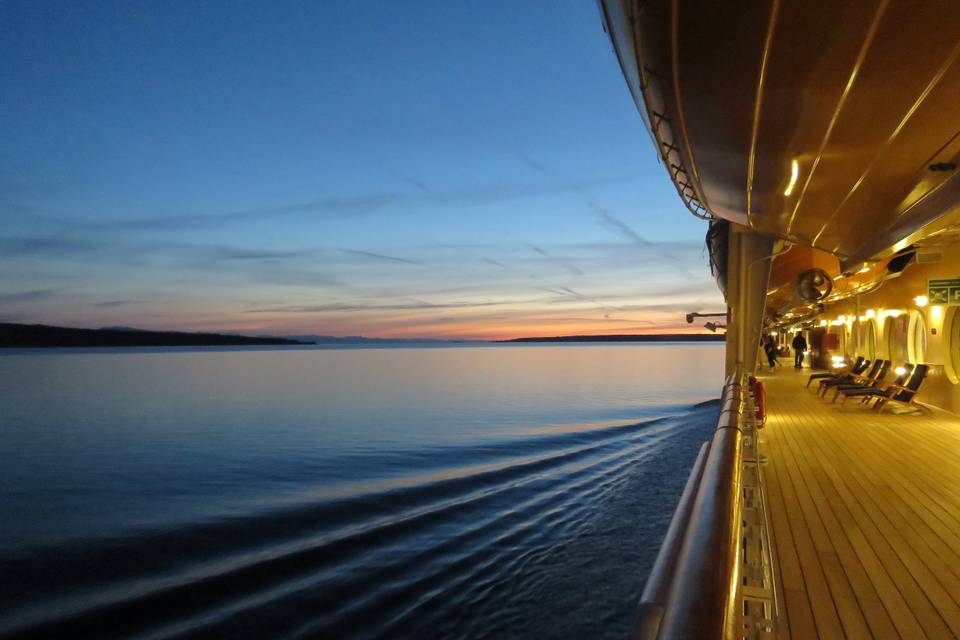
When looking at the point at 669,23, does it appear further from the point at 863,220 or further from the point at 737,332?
the point at 737,332

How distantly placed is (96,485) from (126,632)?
760cm

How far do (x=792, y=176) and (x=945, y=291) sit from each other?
663 cm

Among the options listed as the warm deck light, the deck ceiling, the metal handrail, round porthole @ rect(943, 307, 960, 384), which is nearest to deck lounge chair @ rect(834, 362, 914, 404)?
round porthole @ rect(943, 307, 960, 384)

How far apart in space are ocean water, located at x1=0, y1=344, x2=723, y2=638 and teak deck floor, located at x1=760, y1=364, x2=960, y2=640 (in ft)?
6.28

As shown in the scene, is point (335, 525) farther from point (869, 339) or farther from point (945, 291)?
point (869, 339)

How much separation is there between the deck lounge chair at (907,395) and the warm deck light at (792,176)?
679cm

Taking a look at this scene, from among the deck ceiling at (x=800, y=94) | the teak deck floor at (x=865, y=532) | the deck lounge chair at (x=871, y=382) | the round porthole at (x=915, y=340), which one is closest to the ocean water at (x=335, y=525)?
the teak deck floor at (x=865, y=532)

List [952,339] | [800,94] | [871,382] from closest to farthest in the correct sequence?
[800,94] < [952,339] < [871,382]

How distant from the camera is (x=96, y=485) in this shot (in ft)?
39.2

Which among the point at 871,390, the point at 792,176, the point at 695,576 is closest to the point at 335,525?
the point at 792,176

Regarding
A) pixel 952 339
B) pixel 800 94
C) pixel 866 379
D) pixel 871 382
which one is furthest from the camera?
pixel 866 379

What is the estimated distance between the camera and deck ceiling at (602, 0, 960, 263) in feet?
6.35

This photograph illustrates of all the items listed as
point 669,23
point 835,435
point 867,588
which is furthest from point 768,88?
point 835,435

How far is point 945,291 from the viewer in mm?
8539
